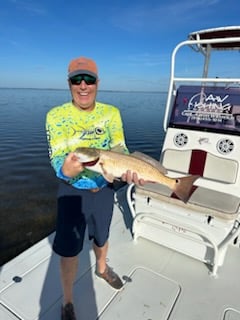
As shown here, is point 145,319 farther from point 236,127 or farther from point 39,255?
point 236,127

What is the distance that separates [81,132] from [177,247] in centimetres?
219

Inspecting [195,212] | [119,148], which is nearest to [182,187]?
[119,148]

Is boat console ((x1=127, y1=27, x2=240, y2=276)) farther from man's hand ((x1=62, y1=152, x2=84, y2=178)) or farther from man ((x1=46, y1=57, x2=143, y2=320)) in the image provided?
man's hand ((x1=62, y1=152, x2=84, y2=178))

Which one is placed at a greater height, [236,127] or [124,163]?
[236,127]

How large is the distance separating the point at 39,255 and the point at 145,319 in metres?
1.60

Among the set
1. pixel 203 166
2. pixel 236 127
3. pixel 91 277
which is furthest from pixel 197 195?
pixel 91 277

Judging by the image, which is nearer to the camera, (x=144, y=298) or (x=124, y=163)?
(x=124, y=163)

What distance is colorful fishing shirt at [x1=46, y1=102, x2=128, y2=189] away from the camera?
7.36ft

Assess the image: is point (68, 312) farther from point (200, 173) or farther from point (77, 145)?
point (200, 173)

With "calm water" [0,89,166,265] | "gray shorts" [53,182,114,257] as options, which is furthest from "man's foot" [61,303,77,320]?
"calm water" [0,89,166,265]

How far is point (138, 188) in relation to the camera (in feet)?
11.3

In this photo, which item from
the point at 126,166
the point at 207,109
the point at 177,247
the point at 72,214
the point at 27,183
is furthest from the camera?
the point at 27,183

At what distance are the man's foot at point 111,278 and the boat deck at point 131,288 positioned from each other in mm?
57

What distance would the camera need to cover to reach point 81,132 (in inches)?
93.4
